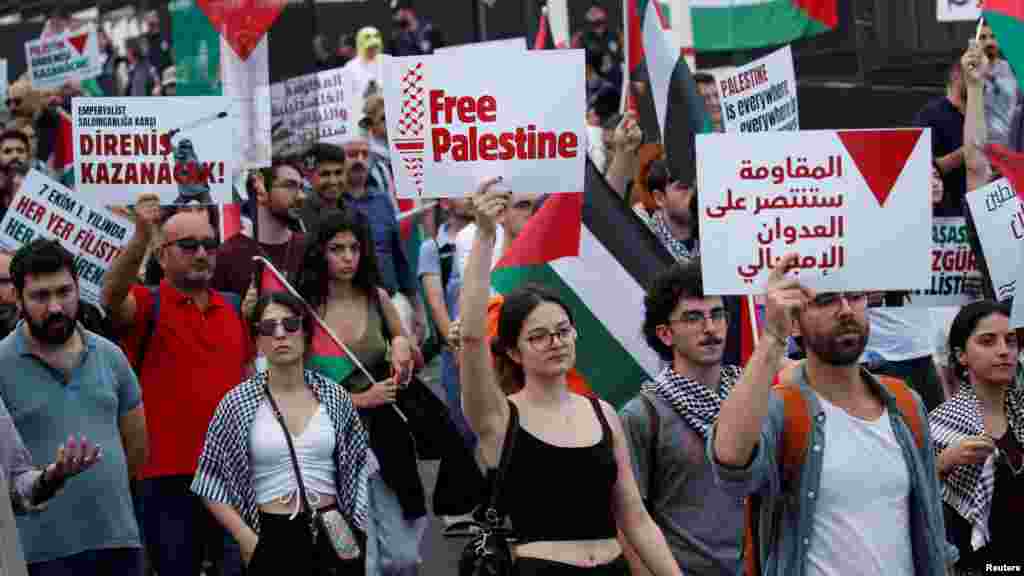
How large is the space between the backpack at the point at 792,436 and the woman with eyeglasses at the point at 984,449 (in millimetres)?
1210

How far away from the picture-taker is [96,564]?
7844 millimetres

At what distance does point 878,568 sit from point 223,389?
3860mm

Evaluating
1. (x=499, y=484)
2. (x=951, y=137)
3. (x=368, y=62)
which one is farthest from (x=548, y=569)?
(x=368, y=62)

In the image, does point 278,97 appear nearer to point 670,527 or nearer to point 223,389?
point 223,389

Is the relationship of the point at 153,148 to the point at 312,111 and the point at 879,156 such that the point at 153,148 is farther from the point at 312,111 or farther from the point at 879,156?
the point at 312,111

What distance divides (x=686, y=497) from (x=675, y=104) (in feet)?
12.1

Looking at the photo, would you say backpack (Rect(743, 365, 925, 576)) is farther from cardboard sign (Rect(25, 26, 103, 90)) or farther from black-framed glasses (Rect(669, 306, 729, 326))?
cardboard sign (Rect(25, 26, 103, 90))

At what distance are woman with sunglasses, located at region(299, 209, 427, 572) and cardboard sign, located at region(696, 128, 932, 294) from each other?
2797 millimetres

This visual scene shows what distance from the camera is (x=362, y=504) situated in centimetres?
820

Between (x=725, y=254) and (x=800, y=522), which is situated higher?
(x=725, y=254)

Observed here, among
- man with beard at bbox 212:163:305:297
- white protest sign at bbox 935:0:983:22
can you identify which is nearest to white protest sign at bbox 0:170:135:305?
man with beard at bbox 212:163:305:297

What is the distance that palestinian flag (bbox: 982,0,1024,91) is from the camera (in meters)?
9.09

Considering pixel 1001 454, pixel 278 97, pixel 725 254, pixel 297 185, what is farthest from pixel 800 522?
pixel 278 97

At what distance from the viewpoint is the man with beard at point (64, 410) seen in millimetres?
7766
